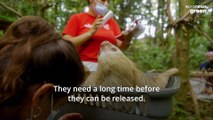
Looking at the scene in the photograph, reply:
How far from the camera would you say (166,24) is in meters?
2.69

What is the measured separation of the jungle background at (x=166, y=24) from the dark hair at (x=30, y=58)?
1.19 metres

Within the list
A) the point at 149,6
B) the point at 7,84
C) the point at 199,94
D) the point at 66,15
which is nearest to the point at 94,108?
the point at 7,84

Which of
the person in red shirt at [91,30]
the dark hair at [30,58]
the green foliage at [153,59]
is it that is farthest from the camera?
the green foliage at [153,59]

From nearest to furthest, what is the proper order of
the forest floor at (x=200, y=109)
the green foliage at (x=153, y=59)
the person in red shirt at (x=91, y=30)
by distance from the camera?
the person in red shirt at (x=91, y=30) → the forest floor at (x=200, y=109) → the green foliage at (x=153, y=59)

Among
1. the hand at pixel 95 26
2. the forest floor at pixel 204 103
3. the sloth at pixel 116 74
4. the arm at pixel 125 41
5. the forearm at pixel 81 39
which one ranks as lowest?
the forest floor at pixel 204 103

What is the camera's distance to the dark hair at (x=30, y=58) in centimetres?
50

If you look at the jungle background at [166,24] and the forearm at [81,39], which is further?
the jungle background at [166,24]

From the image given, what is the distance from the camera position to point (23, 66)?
0.50 m

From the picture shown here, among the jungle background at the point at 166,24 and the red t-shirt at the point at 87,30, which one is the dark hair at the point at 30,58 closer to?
the red t-shirt at the point at 87,30

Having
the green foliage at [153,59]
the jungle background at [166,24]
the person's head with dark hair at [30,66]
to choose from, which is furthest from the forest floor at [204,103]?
the person's head with dark hair at [30,66]

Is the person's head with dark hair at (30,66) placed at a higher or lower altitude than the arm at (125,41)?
higher

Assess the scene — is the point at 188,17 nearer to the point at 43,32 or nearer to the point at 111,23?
the point at 111,23

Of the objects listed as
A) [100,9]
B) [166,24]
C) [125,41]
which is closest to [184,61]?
[166,24]

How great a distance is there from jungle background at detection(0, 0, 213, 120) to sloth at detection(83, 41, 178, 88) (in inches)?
13.7
